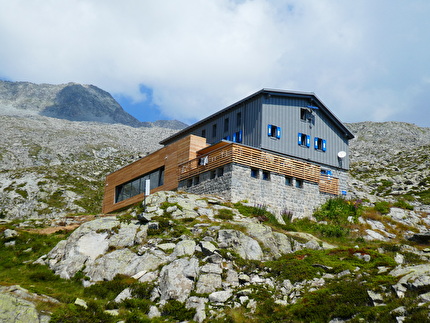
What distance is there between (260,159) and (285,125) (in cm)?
775

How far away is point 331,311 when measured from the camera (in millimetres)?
16234

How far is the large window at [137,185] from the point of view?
147 ft

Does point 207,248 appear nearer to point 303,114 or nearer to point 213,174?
point 213,174

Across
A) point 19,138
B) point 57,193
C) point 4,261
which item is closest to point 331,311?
point 4,261

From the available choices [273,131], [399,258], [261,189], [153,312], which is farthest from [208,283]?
[273,131]

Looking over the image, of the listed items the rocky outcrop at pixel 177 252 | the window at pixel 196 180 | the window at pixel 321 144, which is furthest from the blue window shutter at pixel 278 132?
the rocky outcrop at pixel 177 252

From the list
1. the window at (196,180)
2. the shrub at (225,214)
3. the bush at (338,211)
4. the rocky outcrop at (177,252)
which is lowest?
the rocky outcrop at (177,252)

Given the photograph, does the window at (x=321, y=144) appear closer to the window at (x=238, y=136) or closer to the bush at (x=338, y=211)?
the bush at (x=338, y=211)

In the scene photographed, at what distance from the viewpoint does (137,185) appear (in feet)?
156

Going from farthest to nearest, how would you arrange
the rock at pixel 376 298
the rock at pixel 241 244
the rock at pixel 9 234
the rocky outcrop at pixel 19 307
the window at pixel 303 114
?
the window at pixel 303 114 < the rock at pixel 9 234 < the rock at pixel 241 244 < the rocky outcrop at pixel 19 307 < the rock at pixel 376 298

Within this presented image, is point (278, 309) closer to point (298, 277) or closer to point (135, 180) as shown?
point (298, 277)

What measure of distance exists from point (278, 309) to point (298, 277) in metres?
2.74

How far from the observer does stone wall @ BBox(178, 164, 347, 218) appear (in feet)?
113

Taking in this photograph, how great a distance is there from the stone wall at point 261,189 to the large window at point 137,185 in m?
5.93
